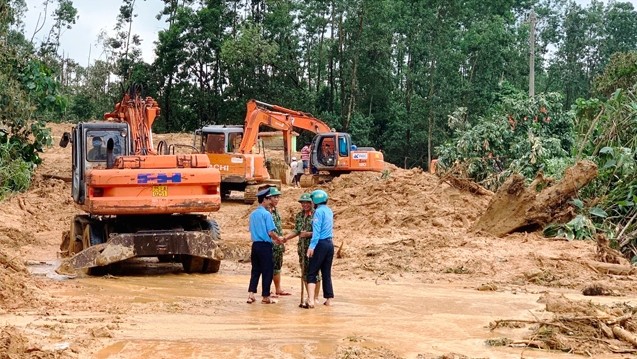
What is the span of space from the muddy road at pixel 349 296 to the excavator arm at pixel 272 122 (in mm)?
6487

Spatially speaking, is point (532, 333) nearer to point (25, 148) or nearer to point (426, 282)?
point (426, 282)

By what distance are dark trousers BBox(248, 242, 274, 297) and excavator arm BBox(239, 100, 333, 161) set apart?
16.7 meters

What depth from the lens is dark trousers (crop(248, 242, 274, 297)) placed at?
473 inches

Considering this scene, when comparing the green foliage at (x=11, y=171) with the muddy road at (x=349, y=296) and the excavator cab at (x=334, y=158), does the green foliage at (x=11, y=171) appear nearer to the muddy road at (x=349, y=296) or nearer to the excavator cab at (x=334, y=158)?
the muddy road at (x=349, y=296)

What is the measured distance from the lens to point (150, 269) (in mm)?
16141

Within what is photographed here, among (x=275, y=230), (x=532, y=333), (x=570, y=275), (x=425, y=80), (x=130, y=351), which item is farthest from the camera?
(x=425, y=80)

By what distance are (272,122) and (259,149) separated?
3158 mm

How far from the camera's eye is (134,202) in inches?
563

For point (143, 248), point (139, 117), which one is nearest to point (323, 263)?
point (143, 248)

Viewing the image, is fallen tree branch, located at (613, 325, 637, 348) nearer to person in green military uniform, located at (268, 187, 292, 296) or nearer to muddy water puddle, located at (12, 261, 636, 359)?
muddy water puddle, located at (12, 261, 636, 359)

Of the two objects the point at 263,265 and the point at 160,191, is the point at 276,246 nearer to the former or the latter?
the point at 263,265

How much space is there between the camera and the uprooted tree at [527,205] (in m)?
17.8

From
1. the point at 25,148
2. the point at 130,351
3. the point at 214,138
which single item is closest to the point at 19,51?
the point at 25,148

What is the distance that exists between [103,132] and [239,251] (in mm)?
3224
